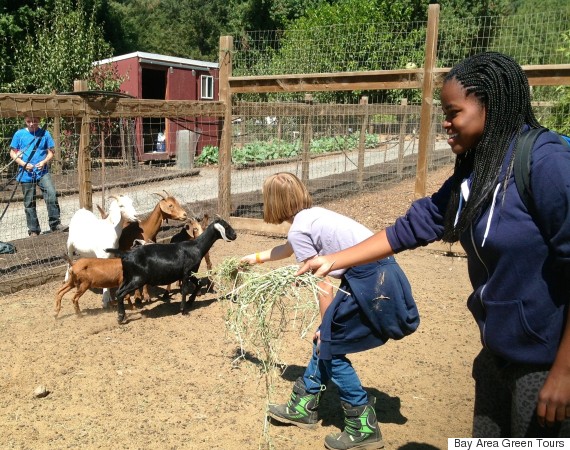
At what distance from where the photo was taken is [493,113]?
6.25 feet

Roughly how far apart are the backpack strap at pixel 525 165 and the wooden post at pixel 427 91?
6.36 metres

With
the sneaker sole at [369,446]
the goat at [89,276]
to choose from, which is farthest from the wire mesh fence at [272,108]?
the sneaker sole at [369,446]

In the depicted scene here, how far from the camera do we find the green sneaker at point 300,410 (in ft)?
12.2

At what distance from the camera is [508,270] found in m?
1.81

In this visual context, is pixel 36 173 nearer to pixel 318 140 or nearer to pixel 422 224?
pixel 318 140

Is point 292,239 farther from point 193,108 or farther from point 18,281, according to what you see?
point 193,108

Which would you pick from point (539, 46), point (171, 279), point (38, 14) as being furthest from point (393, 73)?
point (38, 14)

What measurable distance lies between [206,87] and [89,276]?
1748 centimetres

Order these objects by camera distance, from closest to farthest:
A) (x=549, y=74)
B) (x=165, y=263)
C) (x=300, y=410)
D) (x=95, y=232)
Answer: (x=300, y=410) < (x=165, y=263) < (x=95, y=232) < (x=549, y=74)

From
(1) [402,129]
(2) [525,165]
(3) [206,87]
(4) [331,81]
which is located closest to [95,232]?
(4) [331,81]

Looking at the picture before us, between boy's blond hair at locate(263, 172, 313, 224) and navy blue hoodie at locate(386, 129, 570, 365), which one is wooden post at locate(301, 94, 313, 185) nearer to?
boy's blond hair at locate(263, 172, 313, 224)

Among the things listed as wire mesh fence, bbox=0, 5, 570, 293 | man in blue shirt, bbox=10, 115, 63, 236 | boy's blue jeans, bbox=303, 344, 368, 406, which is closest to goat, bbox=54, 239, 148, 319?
wire mesh fence, bbox=0, 5, 570, 293

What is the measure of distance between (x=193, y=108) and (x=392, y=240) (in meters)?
6.92

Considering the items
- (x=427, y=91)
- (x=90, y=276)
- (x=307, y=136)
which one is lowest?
(x=90, y=276)
